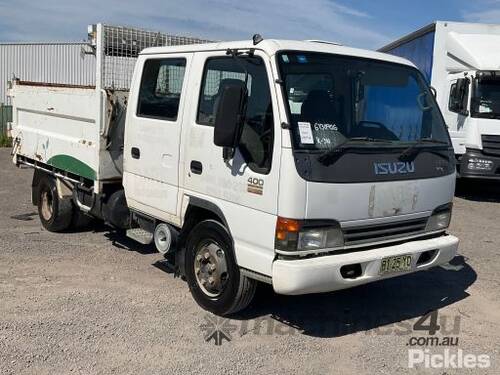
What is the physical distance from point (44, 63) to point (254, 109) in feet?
68.3

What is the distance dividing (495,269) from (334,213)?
3418 millimetres

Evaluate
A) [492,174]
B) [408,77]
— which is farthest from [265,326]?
[492,174]

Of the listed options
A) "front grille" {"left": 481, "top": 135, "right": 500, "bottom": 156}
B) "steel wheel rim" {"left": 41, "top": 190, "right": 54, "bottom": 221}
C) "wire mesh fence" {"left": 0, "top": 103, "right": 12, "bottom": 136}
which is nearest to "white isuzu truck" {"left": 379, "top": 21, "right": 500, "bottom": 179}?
"front grille" {"left": 481, "top": 135, "right": 500, "bottom": 156}

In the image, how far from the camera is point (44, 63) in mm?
23094

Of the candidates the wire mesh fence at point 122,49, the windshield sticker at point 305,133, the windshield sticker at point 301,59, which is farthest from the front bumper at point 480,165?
the windshield sticker at point 305,133

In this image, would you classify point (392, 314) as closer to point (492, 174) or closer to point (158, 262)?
point (158, 262)

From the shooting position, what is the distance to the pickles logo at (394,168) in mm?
4395

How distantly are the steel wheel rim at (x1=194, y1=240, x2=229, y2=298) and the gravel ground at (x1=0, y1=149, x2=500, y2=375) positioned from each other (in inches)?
10.2

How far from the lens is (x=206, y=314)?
4961 millimetres

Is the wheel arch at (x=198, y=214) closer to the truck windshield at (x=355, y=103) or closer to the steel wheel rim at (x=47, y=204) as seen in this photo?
the truck windshield at (x=355, y=103)

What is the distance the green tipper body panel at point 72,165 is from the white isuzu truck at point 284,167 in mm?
667

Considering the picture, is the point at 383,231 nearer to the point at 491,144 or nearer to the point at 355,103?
the point at 355,103

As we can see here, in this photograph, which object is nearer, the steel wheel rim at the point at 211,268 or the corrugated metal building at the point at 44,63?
the steel wheel rim at the point at 211,268

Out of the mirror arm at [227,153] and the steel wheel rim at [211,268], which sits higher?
the mirror arm at [227,153]
